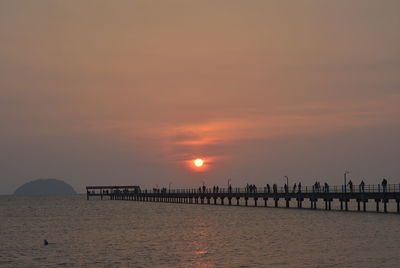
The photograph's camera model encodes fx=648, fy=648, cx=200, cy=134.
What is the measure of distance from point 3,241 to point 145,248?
1462 centimetres

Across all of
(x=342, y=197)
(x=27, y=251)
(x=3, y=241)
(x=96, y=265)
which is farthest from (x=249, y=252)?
(x=342, y=197)

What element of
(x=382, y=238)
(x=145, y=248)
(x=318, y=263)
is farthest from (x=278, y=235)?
(x=318, y=263)

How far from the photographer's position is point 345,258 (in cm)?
3725

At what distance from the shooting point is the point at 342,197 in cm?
7538

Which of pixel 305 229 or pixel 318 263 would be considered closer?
pixel 318 263

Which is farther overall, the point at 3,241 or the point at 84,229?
the point at 84,229

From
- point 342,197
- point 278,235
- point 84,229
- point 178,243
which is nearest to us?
point 178,243

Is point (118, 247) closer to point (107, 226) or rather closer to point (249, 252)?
point (249, 252)

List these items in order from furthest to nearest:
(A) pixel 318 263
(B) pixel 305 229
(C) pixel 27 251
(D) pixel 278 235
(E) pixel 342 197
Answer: (E) pixel 342 197 < (B) pixel 305 229 < (D) pixel 278 235 < (C) pixel 27 251 < (A) pixel 318 263

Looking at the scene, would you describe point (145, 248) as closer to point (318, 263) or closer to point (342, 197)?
point (318, 263)

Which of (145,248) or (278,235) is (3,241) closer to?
(145,248)

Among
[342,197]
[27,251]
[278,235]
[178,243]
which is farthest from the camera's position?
[342,197]

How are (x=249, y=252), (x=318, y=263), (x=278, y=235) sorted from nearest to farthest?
1. (x=318, y=263)
2. (x=249, y=252)
3. (x=278, y=235)

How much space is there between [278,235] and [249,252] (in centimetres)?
1178
